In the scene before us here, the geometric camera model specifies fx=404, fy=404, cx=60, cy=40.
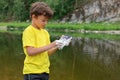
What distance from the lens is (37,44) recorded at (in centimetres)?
566

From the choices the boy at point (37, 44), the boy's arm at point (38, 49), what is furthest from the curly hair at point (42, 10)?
the boy's arm at point (38, 49)

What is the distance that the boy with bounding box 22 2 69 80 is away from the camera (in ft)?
18.1

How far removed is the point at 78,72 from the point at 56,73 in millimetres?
933

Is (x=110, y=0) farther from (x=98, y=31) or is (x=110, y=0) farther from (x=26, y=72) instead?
(x=26, y=72)

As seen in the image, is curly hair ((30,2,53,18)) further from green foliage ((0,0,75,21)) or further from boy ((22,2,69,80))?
green foliage ((0,0,75,21))

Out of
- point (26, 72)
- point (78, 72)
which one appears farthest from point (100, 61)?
point (26, 72)

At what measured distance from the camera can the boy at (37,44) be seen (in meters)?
5.51

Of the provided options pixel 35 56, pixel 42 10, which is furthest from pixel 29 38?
pixel 42 10

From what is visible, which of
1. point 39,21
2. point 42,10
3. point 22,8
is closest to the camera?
point 42,10

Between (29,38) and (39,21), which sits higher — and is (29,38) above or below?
below

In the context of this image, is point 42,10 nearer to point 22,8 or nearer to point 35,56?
point 35,56

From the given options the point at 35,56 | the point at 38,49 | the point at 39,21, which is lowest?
the point at 35,56

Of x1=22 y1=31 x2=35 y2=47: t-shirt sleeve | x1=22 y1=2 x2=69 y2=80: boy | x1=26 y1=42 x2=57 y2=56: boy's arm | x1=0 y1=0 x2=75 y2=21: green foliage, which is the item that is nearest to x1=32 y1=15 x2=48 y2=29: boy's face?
x1=22 y1=2 x2=69 y2=80: boy

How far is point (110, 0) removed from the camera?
6788 cm
